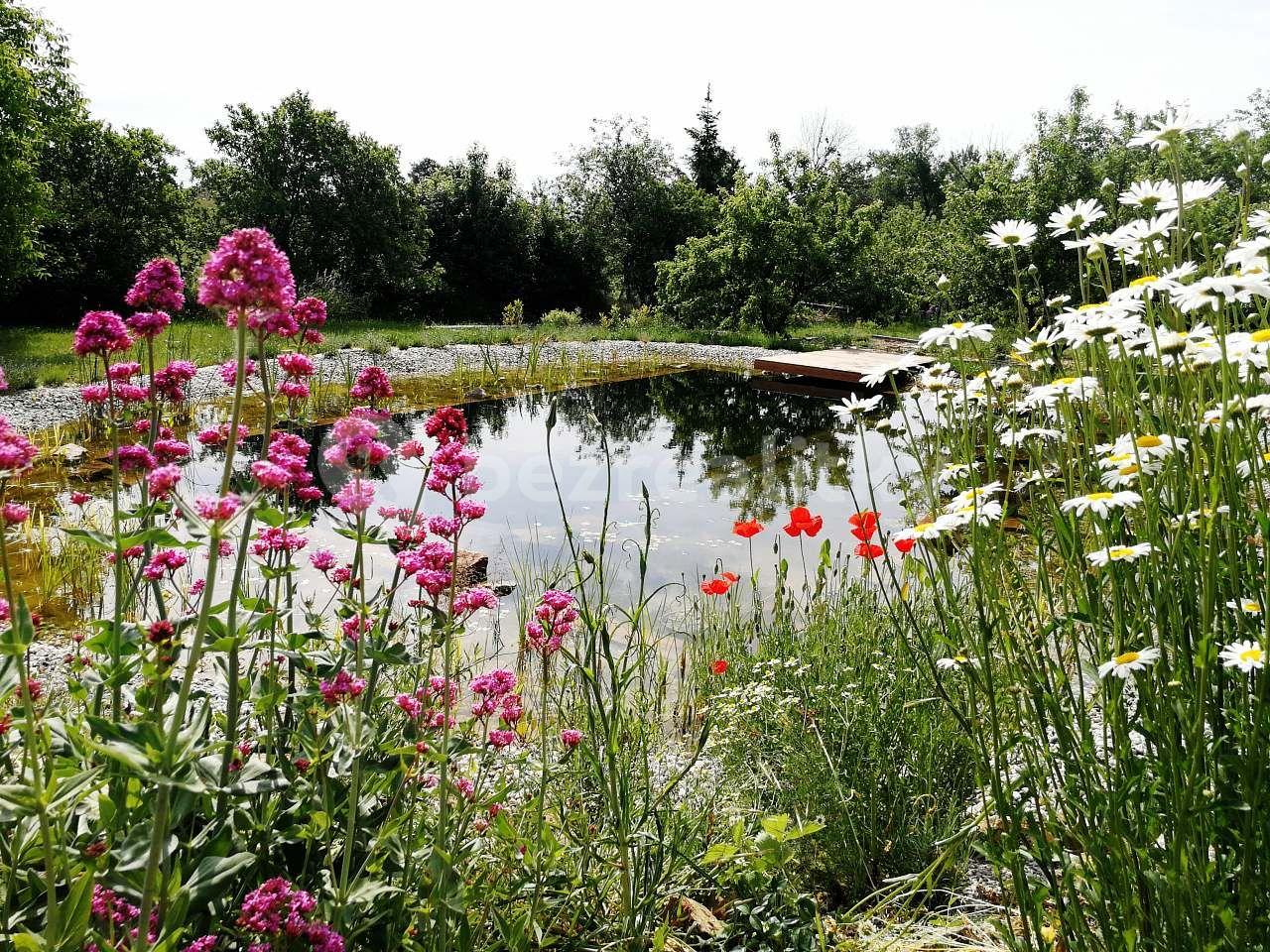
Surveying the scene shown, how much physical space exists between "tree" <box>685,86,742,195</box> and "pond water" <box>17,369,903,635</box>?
52.1 feet

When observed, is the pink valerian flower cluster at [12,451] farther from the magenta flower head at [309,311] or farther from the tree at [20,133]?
the tree at [20,133]

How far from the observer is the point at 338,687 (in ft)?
4.24

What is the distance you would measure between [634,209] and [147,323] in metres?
21.5

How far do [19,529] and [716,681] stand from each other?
151 inches

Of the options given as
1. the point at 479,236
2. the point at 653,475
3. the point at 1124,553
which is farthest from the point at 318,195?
the point at 1124,553

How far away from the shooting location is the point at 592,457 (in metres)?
7.09

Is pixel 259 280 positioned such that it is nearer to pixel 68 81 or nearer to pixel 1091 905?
pixel 1091 905

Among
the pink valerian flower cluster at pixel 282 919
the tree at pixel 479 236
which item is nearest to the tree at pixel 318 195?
the tree at pixel 479 236

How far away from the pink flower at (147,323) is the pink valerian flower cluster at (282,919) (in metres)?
0.82

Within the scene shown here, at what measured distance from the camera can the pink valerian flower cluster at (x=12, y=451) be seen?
0.87 metres

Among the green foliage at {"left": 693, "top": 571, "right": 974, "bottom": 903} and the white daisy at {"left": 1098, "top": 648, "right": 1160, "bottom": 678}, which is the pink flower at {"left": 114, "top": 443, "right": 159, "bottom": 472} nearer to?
the green foliage at {"left": 693, "top": 571, "right": 974, "bottom": 903}

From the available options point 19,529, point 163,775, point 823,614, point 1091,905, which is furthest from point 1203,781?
→ point 19,529

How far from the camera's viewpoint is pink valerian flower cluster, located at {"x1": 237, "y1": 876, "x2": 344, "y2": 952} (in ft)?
3.24

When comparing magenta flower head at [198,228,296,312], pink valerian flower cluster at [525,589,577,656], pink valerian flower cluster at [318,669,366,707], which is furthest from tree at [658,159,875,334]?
magenta flower head at [198,228,296,312]
